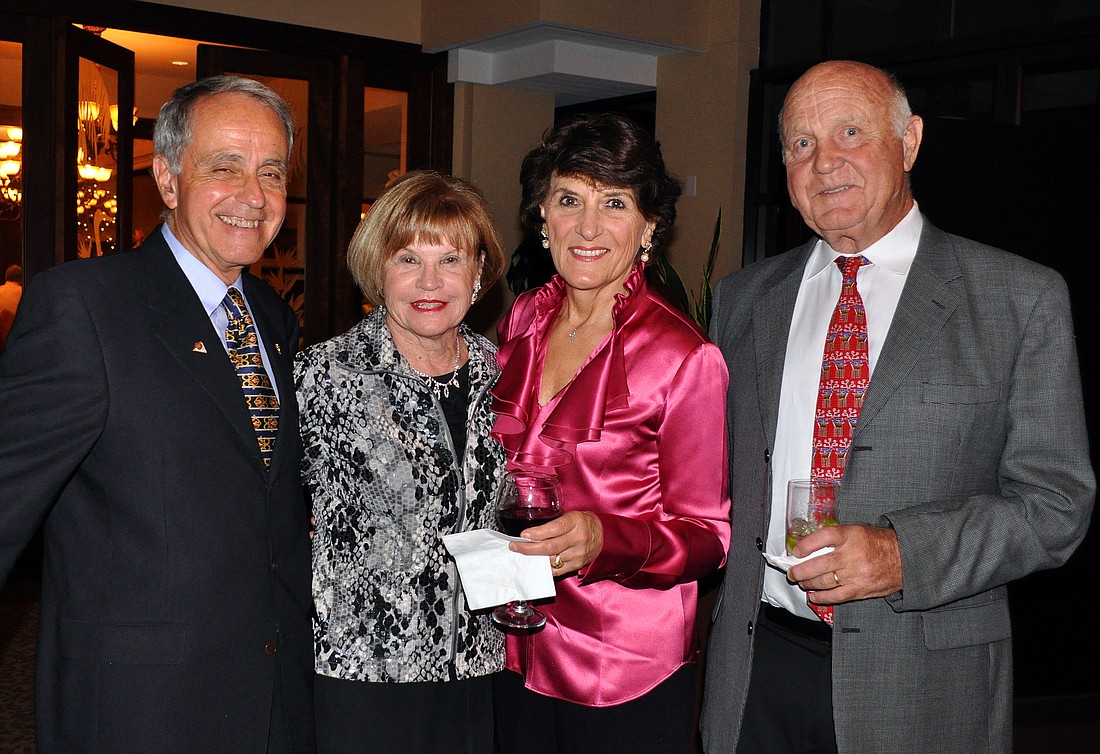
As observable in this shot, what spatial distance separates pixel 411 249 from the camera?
8.42ft

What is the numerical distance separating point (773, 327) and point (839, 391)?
0.87 ft

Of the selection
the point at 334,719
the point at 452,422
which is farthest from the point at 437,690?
the point at 452,422

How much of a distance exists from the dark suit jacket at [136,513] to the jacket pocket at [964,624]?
1421 millimetres

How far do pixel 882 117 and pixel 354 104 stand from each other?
6734 mm

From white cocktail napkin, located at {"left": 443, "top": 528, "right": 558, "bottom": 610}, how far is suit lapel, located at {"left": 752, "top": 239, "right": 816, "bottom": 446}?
0.66 meters

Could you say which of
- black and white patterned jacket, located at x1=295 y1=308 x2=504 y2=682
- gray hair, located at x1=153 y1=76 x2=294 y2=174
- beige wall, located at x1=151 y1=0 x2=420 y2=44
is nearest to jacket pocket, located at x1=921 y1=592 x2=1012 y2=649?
black and white patterned jacket, located at x1=295 y1=308 x2=504 y2=682

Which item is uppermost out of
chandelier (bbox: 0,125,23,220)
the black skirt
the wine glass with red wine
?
chandelier (bbox: 0,125,23,220)

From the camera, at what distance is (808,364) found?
233 centimetres

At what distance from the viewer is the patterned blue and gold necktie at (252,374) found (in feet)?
7.33

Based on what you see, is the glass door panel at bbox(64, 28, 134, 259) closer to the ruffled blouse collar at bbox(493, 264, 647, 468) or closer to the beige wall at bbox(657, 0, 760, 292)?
the beige wall at bbox(657, 0, 760, 292)

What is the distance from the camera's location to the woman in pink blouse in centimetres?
237

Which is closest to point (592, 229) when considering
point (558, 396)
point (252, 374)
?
point (558, 396)

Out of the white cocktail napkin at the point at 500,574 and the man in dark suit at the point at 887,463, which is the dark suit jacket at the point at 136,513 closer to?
the white cocktail napkin at the point at 500,574

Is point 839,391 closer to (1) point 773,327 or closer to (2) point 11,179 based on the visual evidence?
(1) point 773,327
